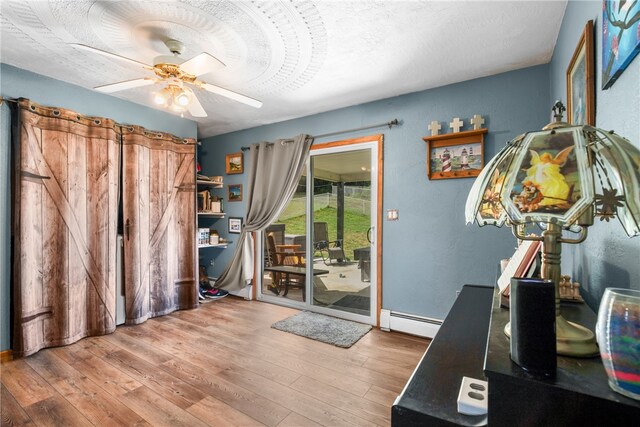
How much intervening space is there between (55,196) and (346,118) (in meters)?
3.08

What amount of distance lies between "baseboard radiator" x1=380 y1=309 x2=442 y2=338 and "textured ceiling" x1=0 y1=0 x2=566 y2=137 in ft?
7.86

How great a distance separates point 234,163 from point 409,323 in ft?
11.0

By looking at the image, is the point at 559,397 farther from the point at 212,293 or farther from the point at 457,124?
the point at 212,293

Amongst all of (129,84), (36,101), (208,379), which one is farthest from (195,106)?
(208,379)

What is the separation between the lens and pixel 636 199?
21.2 inches

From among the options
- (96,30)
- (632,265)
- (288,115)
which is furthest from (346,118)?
(632,265)

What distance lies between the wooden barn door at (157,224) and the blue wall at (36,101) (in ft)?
0.93

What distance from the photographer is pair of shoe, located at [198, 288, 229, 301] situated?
4.10m

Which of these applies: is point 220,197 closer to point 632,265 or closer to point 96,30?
point 96,30

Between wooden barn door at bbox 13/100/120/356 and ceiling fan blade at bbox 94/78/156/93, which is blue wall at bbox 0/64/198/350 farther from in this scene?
ceiling fan blade at bbox 94/78/156/93

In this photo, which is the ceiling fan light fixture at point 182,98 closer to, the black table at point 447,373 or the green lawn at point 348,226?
the green lawn at point 348,226

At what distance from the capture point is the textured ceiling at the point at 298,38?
1789 millimetres

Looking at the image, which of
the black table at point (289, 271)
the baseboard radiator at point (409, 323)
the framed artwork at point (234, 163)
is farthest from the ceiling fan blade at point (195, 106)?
the baseboard radiator at point (409, 323)

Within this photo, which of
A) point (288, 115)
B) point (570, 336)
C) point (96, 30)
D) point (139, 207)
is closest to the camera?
point (570, 336)
